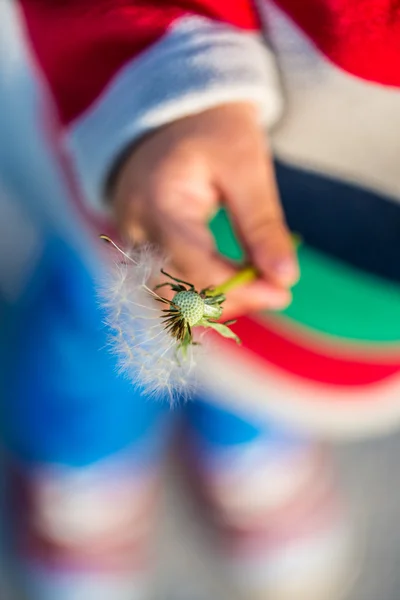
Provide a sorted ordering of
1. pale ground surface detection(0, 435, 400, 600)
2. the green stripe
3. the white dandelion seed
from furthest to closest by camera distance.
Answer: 1. pale ground surface detection(0, 435, 400, 600)
2. the green stripe
3. the white dandelion seed

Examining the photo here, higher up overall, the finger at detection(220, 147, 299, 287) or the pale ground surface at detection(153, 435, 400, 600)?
the finger at detection(220, 147, 299, 287)

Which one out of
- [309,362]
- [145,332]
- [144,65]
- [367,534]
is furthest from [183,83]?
[367,534]

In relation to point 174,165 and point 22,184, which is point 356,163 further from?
point 22,184

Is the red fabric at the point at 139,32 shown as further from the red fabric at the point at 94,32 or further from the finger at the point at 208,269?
the finger at the point at 208,269

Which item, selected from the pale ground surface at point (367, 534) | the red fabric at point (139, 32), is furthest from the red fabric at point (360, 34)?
the pale ground surface at point (367, 534)

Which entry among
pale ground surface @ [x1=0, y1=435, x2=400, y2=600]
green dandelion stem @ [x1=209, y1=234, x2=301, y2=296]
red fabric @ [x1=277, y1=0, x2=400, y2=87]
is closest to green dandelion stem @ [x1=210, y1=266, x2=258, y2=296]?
green dandelion stem @ [x1=209, y1=234, x2=301, y2=296]

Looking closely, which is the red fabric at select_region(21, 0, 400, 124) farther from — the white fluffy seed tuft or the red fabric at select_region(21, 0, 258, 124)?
the white fluffy seed tuft

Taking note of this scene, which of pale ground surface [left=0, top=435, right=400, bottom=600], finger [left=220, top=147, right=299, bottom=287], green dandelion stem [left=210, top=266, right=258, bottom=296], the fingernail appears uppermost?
finger [left=220, top=147, right=299, bottom=287]
